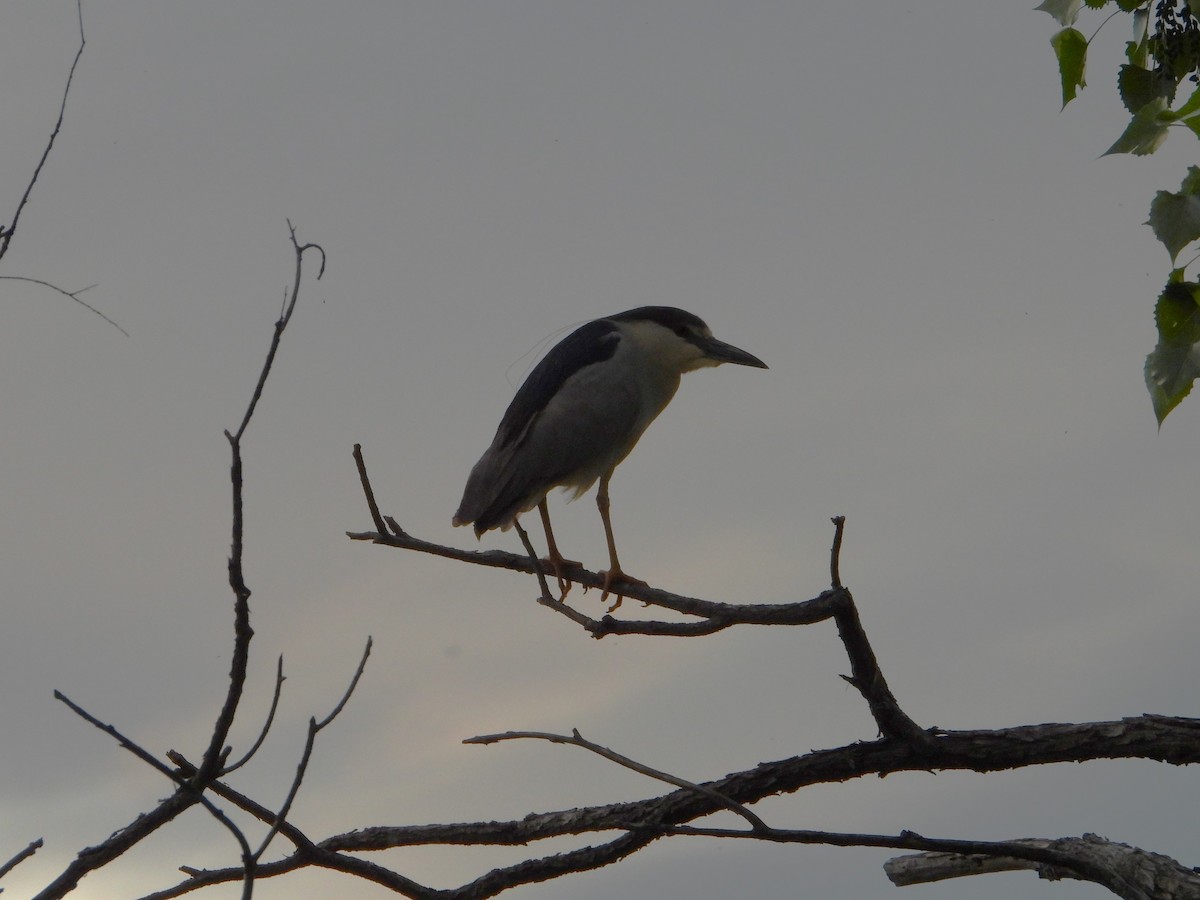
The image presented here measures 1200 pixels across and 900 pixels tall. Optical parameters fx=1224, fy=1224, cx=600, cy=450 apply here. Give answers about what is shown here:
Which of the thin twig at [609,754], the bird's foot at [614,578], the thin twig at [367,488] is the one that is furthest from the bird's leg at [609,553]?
the thin twig at [609,754]

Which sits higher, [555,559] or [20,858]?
[555,559]

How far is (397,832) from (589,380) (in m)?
2.98

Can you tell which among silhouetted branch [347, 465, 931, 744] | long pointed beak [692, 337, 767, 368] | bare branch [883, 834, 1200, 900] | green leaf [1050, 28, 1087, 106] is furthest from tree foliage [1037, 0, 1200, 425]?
long pointed beak [692, 337, 767, 368]

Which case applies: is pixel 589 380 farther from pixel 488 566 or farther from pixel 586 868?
pixel 586 868

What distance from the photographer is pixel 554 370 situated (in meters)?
5.98

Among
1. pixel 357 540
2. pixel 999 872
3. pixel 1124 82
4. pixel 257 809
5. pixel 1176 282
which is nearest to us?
pixel 1176 282

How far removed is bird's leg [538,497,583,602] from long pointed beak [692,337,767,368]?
113 centimetres

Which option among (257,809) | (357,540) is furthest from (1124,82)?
(357,540)

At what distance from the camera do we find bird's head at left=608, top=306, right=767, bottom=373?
6.07 metres

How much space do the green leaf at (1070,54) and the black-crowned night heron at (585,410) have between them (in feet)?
11.0

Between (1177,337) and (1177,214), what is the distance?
183 millimetres

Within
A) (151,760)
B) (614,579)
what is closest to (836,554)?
(151,760)

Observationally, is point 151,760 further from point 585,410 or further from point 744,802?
point 585,410

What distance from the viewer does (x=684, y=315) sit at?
6148 mm
